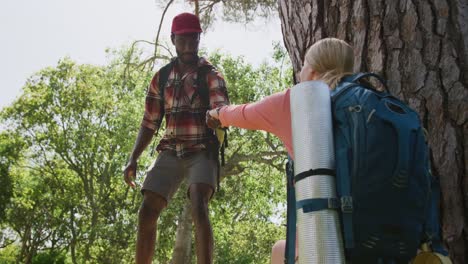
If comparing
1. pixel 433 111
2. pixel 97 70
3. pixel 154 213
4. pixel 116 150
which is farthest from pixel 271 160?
pixel 433 111

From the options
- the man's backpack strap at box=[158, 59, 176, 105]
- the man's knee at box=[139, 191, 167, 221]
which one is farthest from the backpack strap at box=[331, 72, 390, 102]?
the man's backpack strap at box=[158, 59, 176, 105]

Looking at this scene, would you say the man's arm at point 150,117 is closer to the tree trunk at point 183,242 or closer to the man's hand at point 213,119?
the man's hand at point 213,119

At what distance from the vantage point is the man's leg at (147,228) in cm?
339

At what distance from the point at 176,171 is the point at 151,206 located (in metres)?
0.27

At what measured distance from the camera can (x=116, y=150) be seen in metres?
23.9

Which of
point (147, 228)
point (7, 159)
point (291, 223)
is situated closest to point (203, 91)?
point (147, 228)

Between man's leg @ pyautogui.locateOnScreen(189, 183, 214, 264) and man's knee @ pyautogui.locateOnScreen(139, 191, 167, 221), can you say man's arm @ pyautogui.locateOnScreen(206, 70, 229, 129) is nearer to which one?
man's leg @ pyautogui.locateOnScreen(189, 183, 214, 264)

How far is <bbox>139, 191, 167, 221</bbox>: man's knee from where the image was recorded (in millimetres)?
3428

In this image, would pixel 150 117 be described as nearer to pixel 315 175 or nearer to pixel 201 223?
pixel 201 223

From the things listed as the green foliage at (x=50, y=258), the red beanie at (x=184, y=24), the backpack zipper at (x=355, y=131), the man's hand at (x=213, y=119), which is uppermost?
the green foliage at (x=50, y=258)

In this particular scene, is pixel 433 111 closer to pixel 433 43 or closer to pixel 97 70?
pixel 433 43

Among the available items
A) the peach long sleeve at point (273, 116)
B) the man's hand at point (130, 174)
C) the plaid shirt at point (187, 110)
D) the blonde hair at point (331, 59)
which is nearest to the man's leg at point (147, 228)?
the man's hand at point (130, 174)

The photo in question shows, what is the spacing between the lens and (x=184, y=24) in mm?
3605

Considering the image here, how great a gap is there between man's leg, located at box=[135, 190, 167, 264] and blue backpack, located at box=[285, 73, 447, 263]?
1951mm
